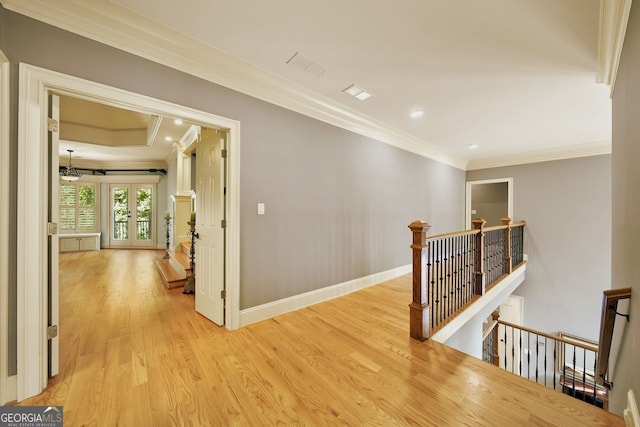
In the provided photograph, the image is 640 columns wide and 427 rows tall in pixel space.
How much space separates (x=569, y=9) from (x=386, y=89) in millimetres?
1516

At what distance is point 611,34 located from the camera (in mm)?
1811

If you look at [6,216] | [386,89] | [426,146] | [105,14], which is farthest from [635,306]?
[426,146]

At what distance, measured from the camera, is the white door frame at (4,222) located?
4.78 ft

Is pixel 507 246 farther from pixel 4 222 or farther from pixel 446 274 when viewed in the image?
pixel 4 222

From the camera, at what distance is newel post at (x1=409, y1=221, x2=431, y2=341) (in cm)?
229

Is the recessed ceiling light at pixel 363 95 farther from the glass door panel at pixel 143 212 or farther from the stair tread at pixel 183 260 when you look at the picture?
the glass door panel at pixel 143 212

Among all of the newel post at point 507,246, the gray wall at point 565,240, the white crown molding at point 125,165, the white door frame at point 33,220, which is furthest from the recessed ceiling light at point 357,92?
the white crown molding at point 125,165

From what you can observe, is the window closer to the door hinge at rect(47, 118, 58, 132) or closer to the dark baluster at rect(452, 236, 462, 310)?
the door hinge at rect(47, 118, 58, 132)

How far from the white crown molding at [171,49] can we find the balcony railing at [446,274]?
76.0 inches

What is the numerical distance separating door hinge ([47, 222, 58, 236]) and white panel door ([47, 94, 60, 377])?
15mm

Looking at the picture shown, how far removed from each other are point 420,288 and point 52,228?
2917mm

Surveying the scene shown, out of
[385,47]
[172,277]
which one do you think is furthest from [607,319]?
[172,277]

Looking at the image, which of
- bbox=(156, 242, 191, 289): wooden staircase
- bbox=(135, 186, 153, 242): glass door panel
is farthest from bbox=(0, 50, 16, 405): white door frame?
bbox=(135, 186, 153, 242): glass door panel

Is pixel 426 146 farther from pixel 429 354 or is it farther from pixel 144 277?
pixel 144 277
